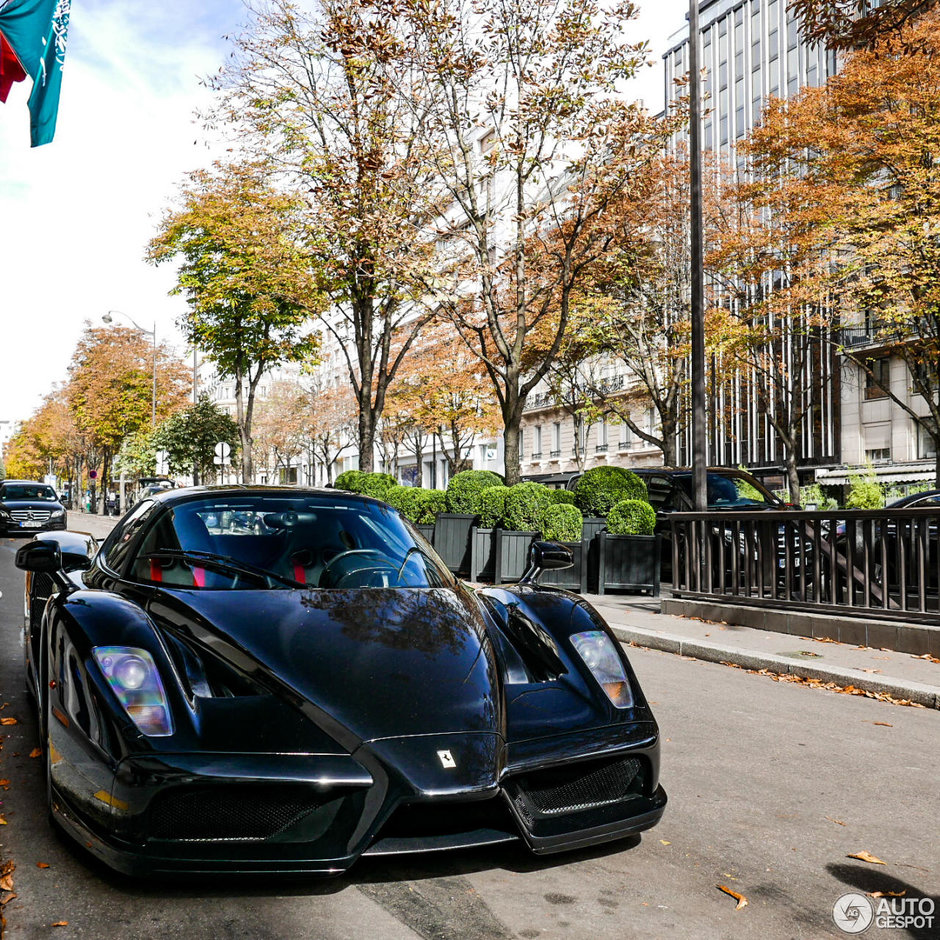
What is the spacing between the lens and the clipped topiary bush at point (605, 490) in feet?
49.5

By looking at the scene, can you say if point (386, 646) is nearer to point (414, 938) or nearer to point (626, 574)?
point (414, 938)

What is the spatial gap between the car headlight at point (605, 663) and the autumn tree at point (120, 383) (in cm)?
5303

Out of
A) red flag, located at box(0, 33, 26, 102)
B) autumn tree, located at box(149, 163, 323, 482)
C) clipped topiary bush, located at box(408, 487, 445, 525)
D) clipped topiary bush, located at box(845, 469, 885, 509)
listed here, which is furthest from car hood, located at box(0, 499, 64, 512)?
clipped topiary bush, located at box(845, 469, 885, 509)

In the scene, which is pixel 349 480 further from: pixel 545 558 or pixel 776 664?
pixel 545 558

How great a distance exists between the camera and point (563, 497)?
50.6 feet

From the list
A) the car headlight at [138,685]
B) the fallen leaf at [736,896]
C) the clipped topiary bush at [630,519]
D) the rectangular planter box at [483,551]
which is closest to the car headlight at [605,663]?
the fallen leaf at [736,896]

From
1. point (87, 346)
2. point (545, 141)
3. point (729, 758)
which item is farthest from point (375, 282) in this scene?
point (87, 346)

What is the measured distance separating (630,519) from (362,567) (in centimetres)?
1072

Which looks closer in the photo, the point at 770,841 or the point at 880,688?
the point at 770,841

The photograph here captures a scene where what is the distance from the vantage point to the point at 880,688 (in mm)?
6863

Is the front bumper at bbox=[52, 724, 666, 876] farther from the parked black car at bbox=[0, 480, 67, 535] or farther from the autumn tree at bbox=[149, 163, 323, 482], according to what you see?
the parked black car at bbox=[0, 480, 67, 535]

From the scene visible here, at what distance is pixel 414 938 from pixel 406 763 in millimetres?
469

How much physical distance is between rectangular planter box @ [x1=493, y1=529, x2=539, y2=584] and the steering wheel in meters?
10.8

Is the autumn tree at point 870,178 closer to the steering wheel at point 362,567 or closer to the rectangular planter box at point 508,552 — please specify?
the rectangular planter box at point 508,552
